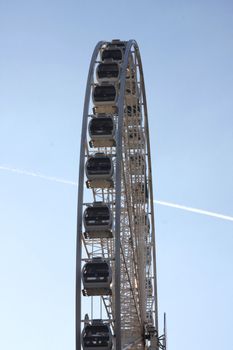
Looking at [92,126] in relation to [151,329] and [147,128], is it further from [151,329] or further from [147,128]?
[151,329]

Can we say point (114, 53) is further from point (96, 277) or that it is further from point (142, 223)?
point (96, 277)

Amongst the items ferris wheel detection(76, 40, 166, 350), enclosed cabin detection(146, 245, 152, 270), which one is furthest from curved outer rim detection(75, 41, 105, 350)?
enclosed cabin detection(146, 245, 152, 270)

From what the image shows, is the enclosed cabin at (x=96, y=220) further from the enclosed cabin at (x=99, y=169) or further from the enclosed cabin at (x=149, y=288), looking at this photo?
the enclosed cabin at (x=149, y=288)

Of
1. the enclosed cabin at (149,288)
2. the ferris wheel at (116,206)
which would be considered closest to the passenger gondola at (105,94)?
the ferris wheel at (116,206)

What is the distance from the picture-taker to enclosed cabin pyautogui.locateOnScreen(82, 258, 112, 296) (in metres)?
33.9

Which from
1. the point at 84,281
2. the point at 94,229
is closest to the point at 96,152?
the point at 94,229

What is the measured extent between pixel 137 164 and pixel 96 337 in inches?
409

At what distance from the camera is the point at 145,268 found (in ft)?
139

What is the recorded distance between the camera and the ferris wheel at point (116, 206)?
3289 centimetres

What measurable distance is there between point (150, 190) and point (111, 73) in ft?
31.3

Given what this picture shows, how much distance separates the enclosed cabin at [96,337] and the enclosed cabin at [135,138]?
32.7 feet

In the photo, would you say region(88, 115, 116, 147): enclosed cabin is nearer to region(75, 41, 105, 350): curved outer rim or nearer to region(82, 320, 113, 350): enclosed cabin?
region(75, 41, 105, 350): curved outer rim

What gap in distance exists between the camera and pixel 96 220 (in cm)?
3525

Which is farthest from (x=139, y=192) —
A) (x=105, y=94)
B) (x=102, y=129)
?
(x=105, y=94)
